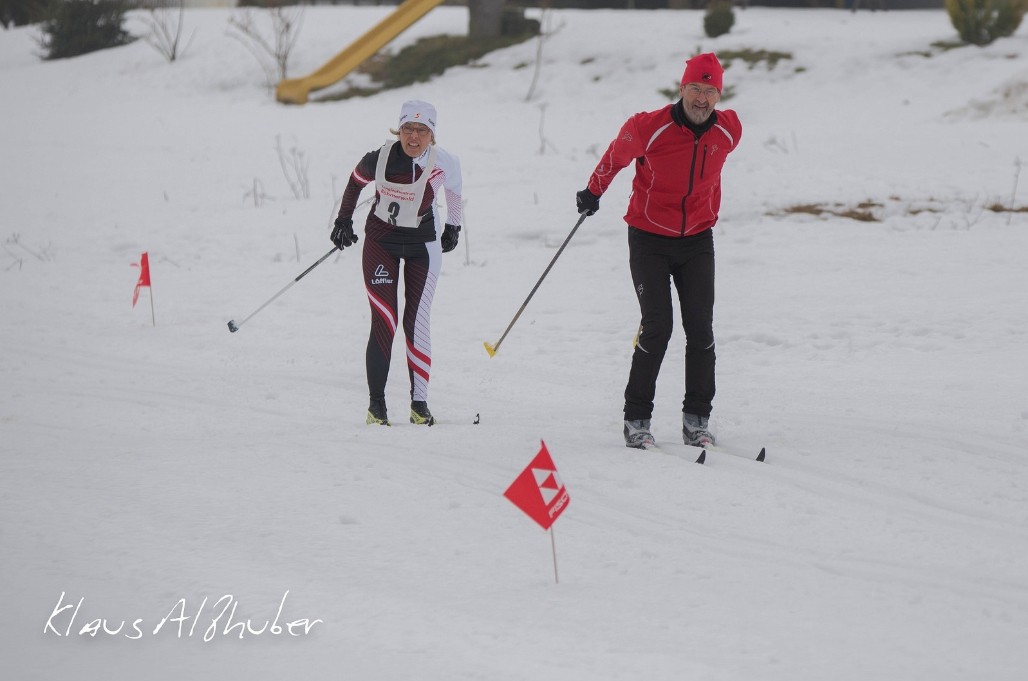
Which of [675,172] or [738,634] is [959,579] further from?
[675,172]

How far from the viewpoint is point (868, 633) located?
3.38m

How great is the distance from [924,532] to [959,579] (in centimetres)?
46

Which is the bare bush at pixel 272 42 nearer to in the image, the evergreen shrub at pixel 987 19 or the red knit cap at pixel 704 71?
the evergreen shrub at pixel 987 19

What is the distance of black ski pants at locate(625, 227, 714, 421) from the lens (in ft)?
16.9

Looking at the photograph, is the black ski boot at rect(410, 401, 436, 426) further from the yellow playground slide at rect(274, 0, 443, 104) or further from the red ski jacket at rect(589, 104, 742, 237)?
the yellow playground slide at rect(274, 0, 443, 104)

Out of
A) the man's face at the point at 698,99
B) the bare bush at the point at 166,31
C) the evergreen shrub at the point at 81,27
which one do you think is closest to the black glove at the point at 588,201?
the man's face at the point at 698,99

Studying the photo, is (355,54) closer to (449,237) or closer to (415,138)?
(449,237)

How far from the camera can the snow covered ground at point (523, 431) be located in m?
3.40

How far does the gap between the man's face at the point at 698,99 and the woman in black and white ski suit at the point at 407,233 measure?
139 centimetres

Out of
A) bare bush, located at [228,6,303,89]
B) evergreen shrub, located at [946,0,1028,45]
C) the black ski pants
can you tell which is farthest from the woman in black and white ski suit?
bare bush, located at [228,6,303,89]

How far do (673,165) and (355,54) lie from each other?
19.6 meters

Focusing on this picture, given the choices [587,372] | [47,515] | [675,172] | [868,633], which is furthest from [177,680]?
[587,372]

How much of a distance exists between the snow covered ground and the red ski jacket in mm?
1144

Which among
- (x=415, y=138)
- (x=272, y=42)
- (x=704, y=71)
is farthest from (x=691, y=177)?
(x=272, y=42)
